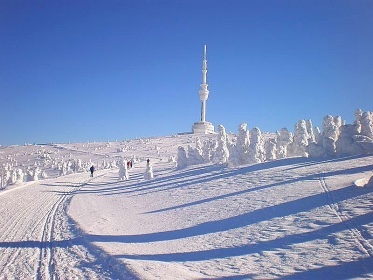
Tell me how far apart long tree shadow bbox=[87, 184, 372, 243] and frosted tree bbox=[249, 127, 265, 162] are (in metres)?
15.3

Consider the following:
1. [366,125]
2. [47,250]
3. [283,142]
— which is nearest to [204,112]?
[283,142]

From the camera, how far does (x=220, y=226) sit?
13750 millimetres

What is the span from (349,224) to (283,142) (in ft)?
76.7

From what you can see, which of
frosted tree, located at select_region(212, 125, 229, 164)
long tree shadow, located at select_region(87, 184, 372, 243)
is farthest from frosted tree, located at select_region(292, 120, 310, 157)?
long tree shadow, located at select_region(87, 184, 372, 243)

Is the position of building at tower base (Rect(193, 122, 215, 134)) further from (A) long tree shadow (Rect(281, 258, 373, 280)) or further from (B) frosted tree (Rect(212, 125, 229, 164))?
(A) long tree shadow (Rect(281, 258, 373, 280))

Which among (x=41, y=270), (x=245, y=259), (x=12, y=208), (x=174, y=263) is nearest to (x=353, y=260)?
(x=245, y=259)

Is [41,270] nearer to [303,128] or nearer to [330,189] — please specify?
[330,189]

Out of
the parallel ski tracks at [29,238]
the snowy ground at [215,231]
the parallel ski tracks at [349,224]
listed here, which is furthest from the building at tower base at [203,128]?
the parallel ski tracks at [349,224]

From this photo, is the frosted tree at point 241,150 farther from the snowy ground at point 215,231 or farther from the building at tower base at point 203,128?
the building at tower base at point 203,128

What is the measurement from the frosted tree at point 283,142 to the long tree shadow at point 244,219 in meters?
18.7

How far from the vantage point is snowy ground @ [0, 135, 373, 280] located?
359 inches

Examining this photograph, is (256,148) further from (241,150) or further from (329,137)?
(329,137)

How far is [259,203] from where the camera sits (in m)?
16.0

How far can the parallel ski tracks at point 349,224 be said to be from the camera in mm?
9266
